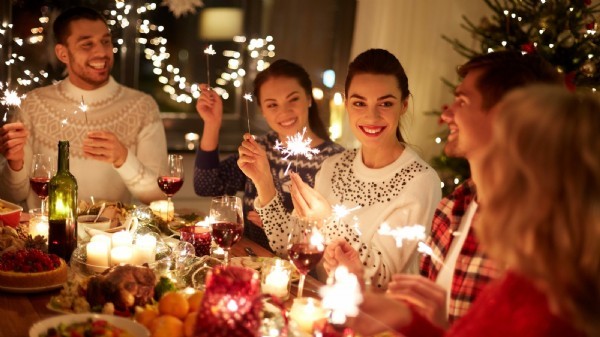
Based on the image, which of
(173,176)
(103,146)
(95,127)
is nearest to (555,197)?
(173,176)

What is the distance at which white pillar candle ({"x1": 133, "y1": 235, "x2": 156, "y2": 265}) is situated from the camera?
6.63 ft

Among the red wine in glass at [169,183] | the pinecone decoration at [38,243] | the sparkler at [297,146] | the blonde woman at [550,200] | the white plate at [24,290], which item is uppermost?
the blonde woman at [550,200]

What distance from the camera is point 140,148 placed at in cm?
348

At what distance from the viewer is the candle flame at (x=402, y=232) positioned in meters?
2.29

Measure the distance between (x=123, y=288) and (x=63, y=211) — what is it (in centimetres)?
56

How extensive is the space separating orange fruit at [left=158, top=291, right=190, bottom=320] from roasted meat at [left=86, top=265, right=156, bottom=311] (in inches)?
6.1

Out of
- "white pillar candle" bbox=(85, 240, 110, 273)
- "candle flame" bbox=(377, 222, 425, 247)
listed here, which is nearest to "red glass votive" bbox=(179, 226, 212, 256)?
"white pillar candle" bbox=(85, 240, 110, 273)

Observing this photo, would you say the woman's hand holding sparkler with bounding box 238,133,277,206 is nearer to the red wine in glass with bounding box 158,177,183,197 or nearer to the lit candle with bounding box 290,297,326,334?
the red wine in glass with bounding box 158,177,183,197

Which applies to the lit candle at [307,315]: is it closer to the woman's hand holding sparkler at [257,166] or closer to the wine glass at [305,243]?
the wine glass at [305,243]

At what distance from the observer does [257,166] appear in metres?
2.60

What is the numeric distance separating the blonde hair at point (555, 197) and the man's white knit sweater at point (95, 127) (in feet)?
7.93

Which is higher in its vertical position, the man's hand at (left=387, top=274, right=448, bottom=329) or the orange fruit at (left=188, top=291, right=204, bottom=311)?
the man's hand at (left=387, top=274, right=448, bottom=329)

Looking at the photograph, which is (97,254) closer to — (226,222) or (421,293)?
(226,222)

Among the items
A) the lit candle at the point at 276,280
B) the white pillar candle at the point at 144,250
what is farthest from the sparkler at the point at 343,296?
the white pillar candle at the point at 144,250
